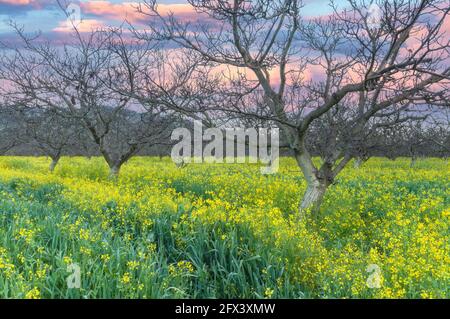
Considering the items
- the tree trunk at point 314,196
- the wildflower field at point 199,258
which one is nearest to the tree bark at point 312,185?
the tree trunk at point 314,196

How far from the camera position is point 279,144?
859 centimetres

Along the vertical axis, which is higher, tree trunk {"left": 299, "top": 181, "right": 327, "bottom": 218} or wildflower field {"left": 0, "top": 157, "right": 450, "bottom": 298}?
tree trunk {"left": 299, "top": 181, "right": 327, "bottom": 218}

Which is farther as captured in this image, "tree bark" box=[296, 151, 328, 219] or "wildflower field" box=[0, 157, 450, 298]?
"tree bark" box=[296, 151, 328, 219]

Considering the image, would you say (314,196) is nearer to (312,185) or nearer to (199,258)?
(312,185)

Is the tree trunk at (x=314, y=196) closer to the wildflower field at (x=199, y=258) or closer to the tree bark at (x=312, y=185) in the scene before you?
the tree bark at (x=312, y=185)

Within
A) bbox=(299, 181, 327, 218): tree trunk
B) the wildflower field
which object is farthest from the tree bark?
the wildflower field

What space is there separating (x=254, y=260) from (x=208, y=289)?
2.43ft

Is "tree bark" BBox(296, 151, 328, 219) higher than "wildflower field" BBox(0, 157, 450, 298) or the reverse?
higher

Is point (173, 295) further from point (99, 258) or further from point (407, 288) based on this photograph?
point (407, 288)

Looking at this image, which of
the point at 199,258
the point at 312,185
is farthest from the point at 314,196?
the point at 199,258

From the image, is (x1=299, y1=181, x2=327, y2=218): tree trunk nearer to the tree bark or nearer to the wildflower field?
the tree bark

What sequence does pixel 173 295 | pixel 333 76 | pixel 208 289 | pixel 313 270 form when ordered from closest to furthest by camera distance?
pixel 173 295, pixel 208 289, pixel 313 270, pixel 333 76
